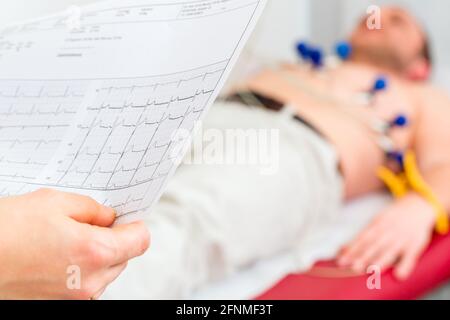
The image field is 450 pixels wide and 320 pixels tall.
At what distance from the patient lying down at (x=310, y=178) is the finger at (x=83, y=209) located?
35 centimetres

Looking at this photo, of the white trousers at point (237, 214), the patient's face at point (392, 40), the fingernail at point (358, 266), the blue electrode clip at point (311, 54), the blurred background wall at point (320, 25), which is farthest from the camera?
the blurred background wall at point (320, 25)

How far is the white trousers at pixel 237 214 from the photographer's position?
91 centimetres

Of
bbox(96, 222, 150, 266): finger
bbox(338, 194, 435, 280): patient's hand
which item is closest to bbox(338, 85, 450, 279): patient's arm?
bbox(338, 194, 435, 280): patient's hand

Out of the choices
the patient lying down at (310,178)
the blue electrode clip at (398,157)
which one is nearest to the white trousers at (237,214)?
the patient lying down at (310,178)

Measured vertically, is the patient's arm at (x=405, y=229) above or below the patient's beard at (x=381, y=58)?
below

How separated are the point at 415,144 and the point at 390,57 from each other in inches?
11.2

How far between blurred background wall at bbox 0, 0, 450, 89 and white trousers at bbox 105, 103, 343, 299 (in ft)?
1.47

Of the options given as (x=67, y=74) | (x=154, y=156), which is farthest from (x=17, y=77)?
(x=154, y=156)

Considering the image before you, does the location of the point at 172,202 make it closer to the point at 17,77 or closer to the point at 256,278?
the point at 256,278

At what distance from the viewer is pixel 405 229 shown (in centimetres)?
108

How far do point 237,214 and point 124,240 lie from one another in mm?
519

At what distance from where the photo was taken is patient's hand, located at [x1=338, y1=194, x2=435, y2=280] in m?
1.03

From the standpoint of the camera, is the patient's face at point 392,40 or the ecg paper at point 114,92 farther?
the patient's face at point 392,40

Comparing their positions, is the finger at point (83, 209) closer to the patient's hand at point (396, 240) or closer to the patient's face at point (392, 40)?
the patient's hand at point (396, 240)
